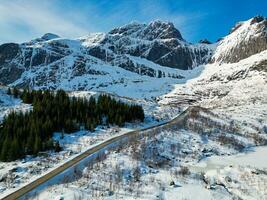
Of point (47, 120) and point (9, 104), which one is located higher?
point (9, 104)

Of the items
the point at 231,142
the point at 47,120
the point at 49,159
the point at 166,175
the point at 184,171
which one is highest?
the point at 47,120

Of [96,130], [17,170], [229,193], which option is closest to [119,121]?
[96,130]

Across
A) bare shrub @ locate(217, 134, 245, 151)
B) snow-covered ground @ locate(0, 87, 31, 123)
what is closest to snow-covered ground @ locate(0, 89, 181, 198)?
snow-covered ground @ locate(0, 87, 31, 123)

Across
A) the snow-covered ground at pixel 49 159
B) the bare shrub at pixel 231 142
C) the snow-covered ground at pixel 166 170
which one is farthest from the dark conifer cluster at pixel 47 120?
the bare shrub at pixel 231 142

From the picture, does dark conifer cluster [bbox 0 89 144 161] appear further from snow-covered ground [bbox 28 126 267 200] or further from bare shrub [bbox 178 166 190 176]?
bare shrub [bbox 178 166 190 176]

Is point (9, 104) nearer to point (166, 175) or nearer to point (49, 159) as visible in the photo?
point (49, 159)

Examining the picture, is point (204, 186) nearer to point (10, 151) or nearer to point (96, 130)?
point (10, 151)

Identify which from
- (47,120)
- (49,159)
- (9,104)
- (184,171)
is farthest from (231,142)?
(9,104)

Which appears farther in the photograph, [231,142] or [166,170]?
[231,142]
